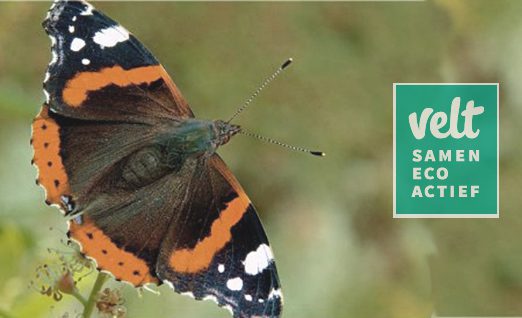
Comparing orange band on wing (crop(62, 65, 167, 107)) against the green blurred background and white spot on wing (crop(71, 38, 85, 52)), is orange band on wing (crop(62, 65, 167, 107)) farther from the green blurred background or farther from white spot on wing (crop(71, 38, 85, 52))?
the green blurred background

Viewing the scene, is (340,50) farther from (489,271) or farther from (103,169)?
(103,169)

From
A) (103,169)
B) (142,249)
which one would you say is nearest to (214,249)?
(142,249)

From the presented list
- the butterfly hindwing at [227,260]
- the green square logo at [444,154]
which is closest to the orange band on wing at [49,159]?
the butterfly hindwing at [227,260]

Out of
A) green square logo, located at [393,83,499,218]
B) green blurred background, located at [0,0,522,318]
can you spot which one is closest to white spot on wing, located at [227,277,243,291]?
green blurred background, located at [0,0,522,318]

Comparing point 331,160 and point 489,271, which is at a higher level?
point 331,160

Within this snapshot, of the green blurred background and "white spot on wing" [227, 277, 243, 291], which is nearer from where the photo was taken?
"white spot on wing" [227, 277, 243, 291]
